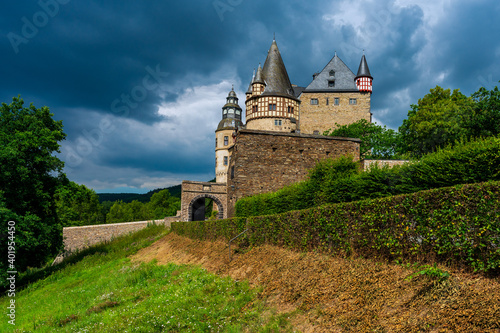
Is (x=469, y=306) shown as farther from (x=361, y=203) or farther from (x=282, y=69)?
(x=282, y=69)

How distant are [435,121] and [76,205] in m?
59.8

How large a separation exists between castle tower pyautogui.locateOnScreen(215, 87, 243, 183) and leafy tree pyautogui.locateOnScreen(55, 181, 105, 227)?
2191cm

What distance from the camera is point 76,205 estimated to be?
223ft

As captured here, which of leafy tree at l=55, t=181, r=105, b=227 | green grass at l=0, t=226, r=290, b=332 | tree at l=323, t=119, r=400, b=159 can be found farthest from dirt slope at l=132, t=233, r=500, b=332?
tree at l=323, t=119, r=400, b=159

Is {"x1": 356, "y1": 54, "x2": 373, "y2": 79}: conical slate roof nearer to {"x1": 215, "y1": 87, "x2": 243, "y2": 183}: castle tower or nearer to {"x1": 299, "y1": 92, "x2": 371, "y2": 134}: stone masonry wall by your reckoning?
{"x1": 299, "y1": 92, "x2": 371, "y2": 134}: stone masonry wall

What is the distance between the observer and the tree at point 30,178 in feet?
70.2

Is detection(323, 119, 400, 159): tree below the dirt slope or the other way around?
the other way around

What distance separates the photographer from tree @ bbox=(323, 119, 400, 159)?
46.0 metres

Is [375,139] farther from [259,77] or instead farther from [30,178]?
[30,178]

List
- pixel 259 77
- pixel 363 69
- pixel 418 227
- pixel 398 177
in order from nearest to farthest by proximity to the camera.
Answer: pixel 418 227 < pixel 398 177 < pixel 259 77 < pixel 363 69

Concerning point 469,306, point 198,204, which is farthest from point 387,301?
point 198,204

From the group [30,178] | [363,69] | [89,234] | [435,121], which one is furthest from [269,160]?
[363,69]

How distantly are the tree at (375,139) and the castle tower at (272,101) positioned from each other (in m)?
8.86

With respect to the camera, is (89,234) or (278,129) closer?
(89,234)
